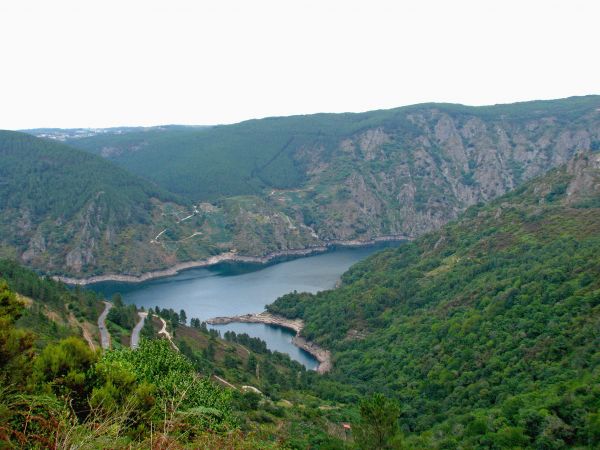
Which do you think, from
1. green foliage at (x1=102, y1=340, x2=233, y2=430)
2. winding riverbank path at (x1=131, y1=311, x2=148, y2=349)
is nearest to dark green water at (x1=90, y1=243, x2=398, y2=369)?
winding riverbank path at (x1=131, y1=311, x2=148, y2=349)

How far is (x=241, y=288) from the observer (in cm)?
11269

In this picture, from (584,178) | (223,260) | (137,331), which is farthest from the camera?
(223,260)

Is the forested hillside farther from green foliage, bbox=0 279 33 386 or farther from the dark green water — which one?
the dark green water

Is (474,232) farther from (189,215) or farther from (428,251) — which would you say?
(189,215)

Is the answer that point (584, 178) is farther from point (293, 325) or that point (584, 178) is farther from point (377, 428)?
point (377, 428)

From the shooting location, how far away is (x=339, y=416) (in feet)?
135

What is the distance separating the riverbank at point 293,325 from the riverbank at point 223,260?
118 ft

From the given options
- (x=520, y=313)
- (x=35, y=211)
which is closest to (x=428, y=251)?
(x=520, y=313)

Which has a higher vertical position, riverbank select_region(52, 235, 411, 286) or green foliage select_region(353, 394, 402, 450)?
green foliage select_region(353, 394, 402, 450)

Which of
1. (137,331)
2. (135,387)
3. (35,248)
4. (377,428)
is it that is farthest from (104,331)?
(35,248)

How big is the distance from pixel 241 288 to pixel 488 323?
67855 millimetres

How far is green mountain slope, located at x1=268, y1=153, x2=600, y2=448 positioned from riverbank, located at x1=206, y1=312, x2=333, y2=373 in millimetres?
1419

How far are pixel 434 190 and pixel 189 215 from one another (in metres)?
85.7

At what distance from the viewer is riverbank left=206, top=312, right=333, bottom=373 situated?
7181 cm
